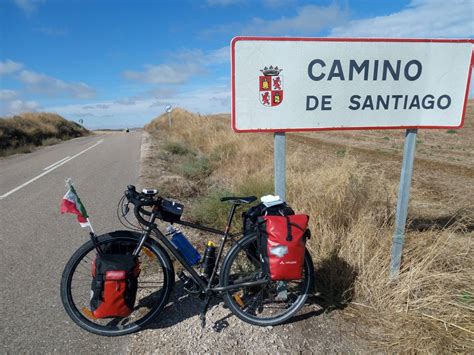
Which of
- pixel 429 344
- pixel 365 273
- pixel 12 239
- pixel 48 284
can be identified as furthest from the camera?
pixel 12 239

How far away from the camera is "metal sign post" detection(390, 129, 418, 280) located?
2.77m

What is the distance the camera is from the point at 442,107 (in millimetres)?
2754

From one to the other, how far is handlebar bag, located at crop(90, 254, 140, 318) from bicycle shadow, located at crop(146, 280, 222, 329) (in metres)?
0.36

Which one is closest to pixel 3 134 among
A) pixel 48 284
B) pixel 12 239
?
pixel 12 239

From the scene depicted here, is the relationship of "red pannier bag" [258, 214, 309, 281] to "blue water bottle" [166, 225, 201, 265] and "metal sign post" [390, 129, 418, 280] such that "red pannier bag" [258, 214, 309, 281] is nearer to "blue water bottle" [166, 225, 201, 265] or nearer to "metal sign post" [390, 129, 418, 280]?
"blue water bottle" [166, 225, 201, 265]

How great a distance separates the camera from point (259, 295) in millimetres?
2768

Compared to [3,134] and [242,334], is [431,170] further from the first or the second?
[3,134]

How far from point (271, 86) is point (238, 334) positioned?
6.58 feet

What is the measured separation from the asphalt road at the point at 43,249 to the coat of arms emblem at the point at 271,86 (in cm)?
222

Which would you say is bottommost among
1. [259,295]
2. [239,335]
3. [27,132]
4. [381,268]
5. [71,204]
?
[239,335]

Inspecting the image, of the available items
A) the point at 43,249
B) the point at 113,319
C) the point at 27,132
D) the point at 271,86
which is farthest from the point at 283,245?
the point at 27,132

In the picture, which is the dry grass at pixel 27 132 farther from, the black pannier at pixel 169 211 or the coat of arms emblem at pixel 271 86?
the coat of arms emblem at pixel 271 86

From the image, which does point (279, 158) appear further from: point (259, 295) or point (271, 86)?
point (259, 295)

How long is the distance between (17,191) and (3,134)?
15.2 metres
